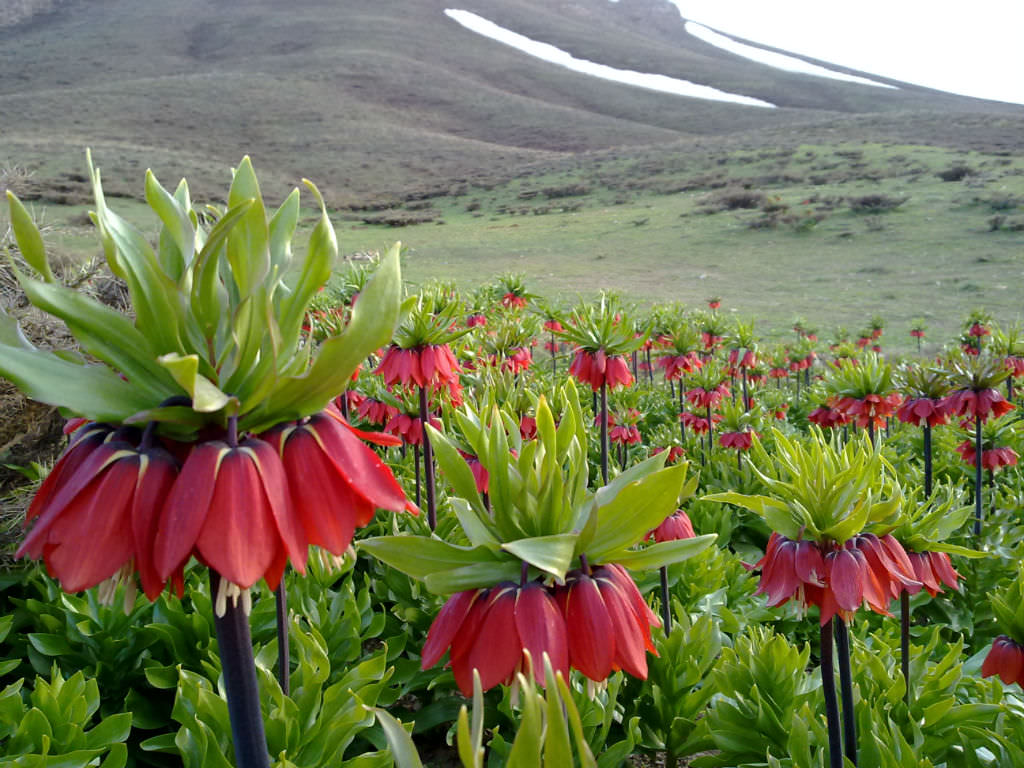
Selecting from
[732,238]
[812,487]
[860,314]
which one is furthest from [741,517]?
[732,238]

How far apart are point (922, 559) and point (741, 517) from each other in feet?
8.20

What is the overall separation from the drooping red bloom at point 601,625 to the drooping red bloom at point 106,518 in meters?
0.56

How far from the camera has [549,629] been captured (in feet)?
3.29

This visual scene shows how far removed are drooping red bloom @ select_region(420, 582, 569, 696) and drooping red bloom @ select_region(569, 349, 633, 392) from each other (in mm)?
2333

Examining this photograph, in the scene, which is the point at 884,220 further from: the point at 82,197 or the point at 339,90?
the point at 339,90

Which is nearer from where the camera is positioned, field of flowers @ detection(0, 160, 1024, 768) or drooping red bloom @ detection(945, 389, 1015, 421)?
field of flowers @ detection(0, 160, 1024, 768)

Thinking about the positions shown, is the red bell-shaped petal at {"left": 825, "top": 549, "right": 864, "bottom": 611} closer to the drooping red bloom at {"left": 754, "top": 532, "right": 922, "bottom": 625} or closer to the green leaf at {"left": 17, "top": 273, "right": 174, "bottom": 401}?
the drooping red bloom at {"left": 754, "top": 532, "right": 922, "bottom": 625}

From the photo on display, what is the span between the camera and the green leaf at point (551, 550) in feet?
3.18

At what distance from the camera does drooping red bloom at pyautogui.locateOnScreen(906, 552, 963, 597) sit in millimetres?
2056

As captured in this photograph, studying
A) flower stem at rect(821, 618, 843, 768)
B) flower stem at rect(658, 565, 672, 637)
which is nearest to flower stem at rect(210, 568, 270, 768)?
flower stem at rect(821, 618, 843, 768)

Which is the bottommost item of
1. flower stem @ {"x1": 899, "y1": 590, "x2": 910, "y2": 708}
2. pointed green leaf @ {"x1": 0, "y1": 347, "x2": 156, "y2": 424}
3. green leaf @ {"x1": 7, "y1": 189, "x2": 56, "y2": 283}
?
flower stem @ {"x1": 899, "y1": 590, "x2": 910, "y2": 708}

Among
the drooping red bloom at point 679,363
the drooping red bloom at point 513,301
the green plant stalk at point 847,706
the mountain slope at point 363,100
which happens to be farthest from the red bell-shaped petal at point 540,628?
the mountain slope at point 363,100

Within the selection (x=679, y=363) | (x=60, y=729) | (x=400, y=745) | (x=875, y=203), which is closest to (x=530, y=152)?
(x=875, y=203)

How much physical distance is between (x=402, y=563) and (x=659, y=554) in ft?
1.40
